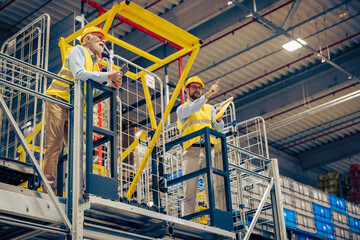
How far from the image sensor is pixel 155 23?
317 inches

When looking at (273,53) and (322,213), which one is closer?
(322,213)

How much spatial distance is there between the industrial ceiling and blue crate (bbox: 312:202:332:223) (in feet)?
18.3

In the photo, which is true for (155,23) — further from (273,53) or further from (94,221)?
(273,53)

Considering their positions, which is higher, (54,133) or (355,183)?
(355,183)

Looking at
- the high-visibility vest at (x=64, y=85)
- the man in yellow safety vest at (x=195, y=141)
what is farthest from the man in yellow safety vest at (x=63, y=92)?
the man in yellow safety vest at (x=195, y=141)

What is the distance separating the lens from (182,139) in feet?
24.5

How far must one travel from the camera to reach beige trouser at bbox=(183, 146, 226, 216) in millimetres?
7504

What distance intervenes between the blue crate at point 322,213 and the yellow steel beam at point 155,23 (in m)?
5.95

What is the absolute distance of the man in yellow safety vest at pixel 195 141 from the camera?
7.56 meters

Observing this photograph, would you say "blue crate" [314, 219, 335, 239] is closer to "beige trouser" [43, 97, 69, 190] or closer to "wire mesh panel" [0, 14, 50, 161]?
"wire mesh panel" [0, 14, 50, 161]

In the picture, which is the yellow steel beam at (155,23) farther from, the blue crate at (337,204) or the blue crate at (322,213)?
the blue crate at (337,204)

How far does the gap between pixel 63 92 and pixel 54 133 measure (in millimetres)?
529

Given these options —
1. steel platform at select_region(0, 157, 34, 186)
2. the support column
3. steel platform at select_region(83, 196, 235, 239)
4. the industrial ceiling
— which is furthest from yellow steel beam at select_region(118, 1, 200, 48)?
the industrial ceiling

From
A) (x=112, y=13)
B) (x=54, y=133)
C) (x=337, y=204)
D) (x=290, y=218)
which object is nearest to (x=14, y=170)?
(x=54, y=133)
